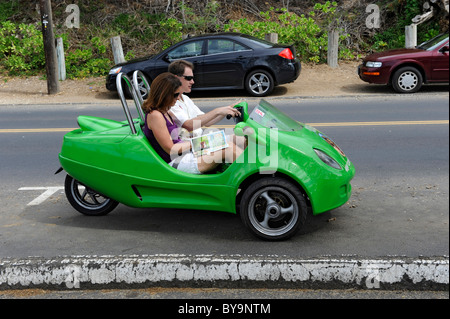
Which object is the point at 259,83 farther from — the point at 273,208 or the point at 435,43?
the point at 273,208

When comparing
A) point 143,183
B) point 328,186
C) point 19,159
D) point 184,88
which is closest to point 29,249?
Answer: point 143,183

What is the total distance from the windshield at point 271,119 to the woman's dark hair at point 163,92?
2.31ft

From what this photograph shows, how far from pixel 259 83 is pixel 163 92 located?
32.8 feet

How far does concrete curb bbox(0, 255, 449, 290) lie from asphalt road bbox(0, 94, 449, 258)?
1.05 feet

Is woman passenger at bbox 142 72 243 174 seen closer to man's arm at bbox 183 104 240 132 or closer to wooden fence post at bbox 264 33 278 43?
man's arm at bbox 183 104 240 132

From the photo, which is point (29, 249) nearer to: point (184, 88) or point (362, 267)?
point (184, 88)

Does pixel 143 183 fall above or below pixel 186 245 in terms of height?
above

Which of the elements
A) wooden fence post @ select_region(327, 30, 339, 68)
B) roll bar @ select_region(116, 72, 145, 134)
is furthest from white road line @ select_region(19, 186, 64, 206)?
wooden fence post @ select_region(327, 30, 339, 68)

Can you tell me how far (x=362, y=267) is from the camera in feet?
13.1

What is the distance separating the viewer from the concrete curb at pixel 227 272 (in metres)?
3.97

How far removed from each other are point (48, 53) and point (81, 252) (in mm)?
12542

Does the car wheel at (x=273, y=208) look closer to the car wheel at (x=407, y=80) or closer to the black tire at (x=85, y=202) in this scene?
the black tire at (x=85, y=202)

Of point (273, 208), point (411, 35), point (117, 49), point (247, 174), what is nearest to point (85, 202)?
point (247, 174)

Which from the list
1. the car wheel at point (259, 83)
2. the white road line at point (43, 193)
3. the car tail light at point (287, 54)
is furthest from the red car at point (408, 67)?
the white road line at point (43, 193)
